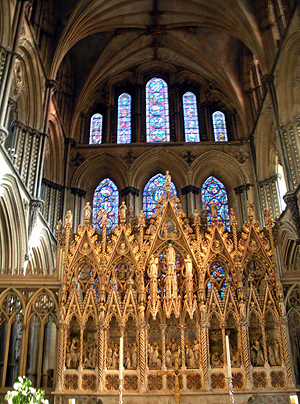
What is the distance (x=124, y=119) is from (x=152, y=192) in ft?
13.3

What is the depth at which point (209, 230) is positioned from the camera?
363 inches

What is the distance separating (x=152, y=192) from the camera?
66.1ft

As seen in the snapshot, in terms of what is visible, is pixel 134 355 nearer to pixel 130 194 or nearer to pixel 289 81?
pixel 289 81

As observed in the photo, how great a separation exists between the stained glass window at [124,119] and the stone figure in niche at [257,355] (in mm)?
14062

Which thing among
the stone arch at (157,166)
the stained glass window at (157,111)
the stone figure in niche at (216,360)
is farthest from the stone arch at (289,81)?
the stone figure in niche at (216,360)

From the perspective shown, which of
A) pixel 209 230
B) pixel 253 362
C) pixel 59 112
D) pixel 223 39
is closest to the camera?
pixel 253 362

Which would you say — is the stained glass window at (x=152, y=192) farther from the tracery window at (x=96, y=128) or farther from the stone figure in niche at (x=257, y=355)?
the stone figure in niche at (x=257, y=355)

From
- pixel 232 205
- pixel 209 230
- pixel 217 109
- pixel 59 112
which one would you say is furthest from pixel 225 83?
pixel 209 230

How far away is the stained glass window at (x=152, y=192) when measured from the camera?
1978cm

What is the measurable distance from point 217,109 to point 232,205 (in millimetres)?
5109

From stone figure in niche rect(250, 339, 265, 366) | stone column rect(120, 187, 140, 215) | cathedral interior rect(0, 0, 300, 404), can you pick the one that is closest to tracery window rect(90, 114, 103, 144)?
cathedral interior rect(0, 0, 300, 404)

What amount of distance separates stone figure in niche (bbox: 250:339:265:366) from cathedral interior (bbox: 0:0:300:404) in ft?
0.08

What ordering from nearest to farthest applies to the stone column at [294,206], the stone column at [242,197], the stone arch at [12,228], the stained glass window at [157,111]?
the stone arch at [12,228]
the stone column at [294,206]
the stone column at [242,197]
the stained glass window at [157,111]

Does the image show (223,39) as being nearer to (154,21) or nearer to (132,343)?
(154,21)
